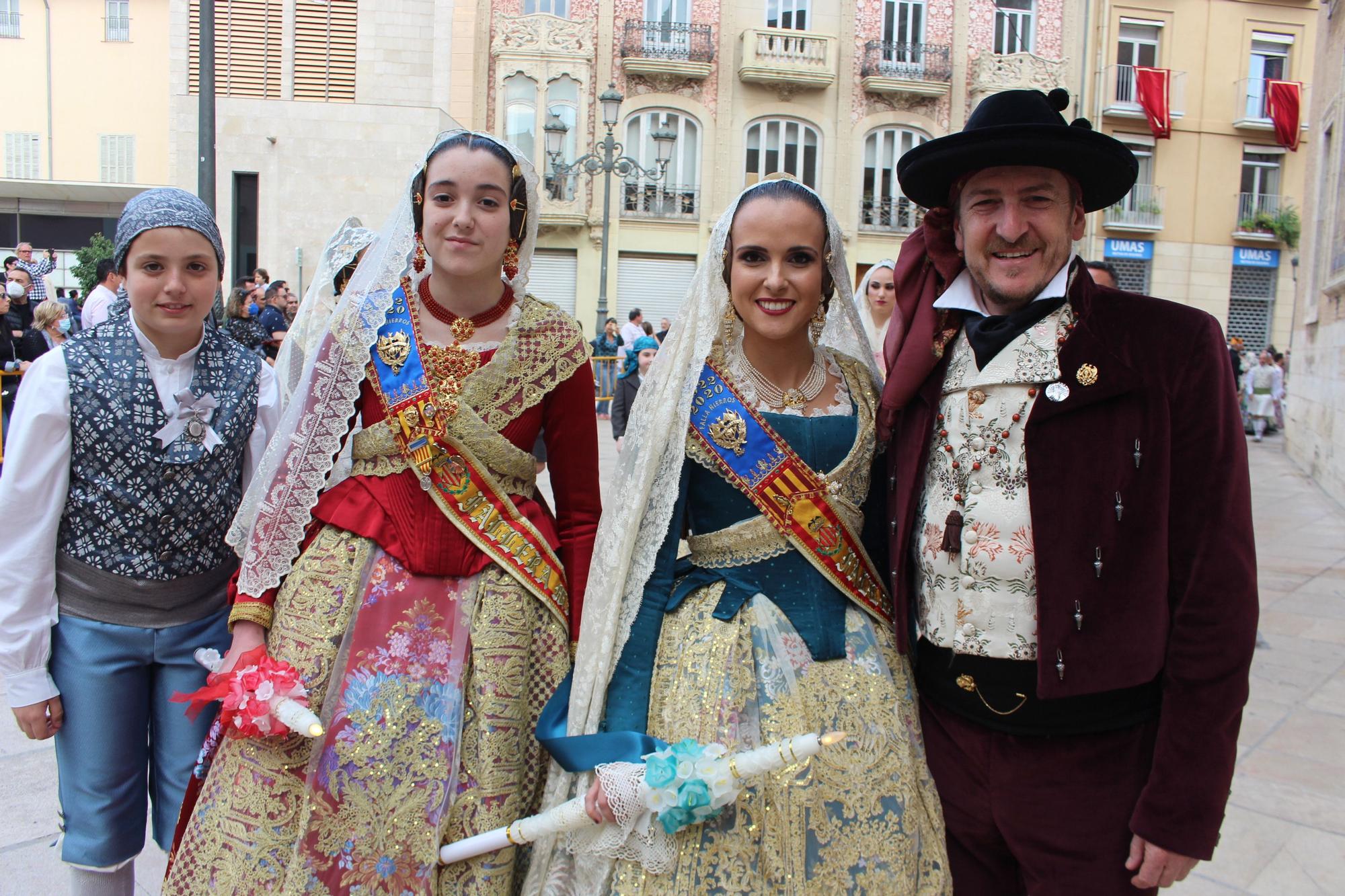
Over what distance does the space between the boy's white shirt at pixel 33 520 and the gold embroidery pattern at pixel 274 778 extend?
485mm

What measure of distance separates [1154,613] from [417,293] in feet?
5.38

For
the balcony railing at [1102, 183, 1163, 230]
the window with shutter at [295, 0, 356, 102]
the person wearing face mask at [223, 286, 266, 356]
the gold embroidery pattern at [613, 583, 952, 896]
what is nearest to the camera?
the gold embroidery pattern at [613, 583, 952, 896]

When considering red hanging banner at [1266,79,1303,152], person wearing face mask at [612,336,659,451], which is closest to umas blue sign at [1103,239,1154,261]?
red hanging banner at [1266,79,1303,152]

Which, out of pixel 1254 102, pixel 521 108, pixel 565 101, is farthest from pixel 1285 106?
pixel 521 108

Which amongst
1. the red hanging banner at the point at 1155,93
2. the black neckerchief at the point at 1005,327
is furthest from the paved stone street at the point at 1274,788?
the red hanging banner at the point at 1155,93

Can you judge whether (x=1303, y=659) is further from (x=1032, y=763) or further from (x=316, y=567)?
(x=316, y=567)

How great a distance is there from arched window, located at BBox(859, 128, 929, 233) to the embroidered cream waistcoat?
2221 cm

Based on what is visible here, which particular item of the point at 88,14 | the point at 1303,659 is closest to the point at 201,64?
the point at 1303,659

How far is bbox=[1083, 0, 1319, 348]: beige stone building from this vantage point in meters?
23.6

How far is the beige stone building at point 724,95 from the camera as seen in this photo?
72.3 feet

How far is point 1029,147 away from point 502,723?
149 cm

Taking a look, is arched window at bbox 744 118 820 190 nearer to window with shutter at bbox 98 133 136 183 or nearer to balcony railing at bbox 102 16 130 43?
window with shutter at bbox 98 133 136 183

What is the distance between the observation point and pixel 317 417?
2152 mm

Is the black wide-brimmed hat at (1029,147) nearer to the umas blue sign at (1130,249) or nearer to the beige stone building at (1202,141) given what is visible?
the beige stone building at (1202,141)
